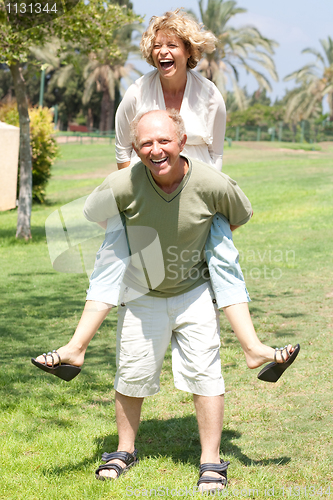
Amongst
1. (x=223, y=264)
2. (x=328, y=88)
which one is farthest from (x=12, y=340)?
(x=328, y=88)

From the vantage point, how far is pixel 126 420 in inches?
129

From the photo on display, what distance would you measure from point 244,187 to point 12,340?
14173mm

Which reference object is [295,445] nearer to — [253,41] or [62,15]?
[62,15]

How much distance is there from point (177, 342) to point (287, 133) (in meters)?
43.2

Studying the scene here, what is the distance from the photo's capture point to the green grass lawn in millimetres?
3178

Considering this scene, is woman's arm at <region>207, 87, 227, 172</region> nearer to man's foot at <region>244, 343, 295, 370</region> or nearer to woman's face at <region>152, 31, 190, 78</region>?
woman's face at <region>152, 31, 190, 78</region>

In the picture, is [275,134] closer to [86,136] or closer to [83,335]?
[86,136]

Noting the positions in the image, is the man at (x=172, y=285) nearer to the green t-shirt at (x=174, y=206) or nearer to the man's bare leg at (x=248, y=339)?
the green t-shirt at (x=174, y=206)

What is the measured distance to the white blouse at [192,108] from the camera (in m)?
3.29

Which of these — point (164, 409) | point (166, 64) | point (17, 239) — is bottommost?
point (17, 239)

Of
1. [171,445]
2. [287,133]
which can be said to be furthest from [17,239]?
[287,133]

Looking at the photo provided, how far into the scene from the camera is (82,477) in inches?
127

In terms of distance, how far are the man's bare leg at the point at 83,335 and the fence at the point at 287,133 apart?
41715mm

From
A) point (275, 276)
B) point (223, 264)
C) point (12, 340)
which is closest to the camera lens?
point (223, 264)
